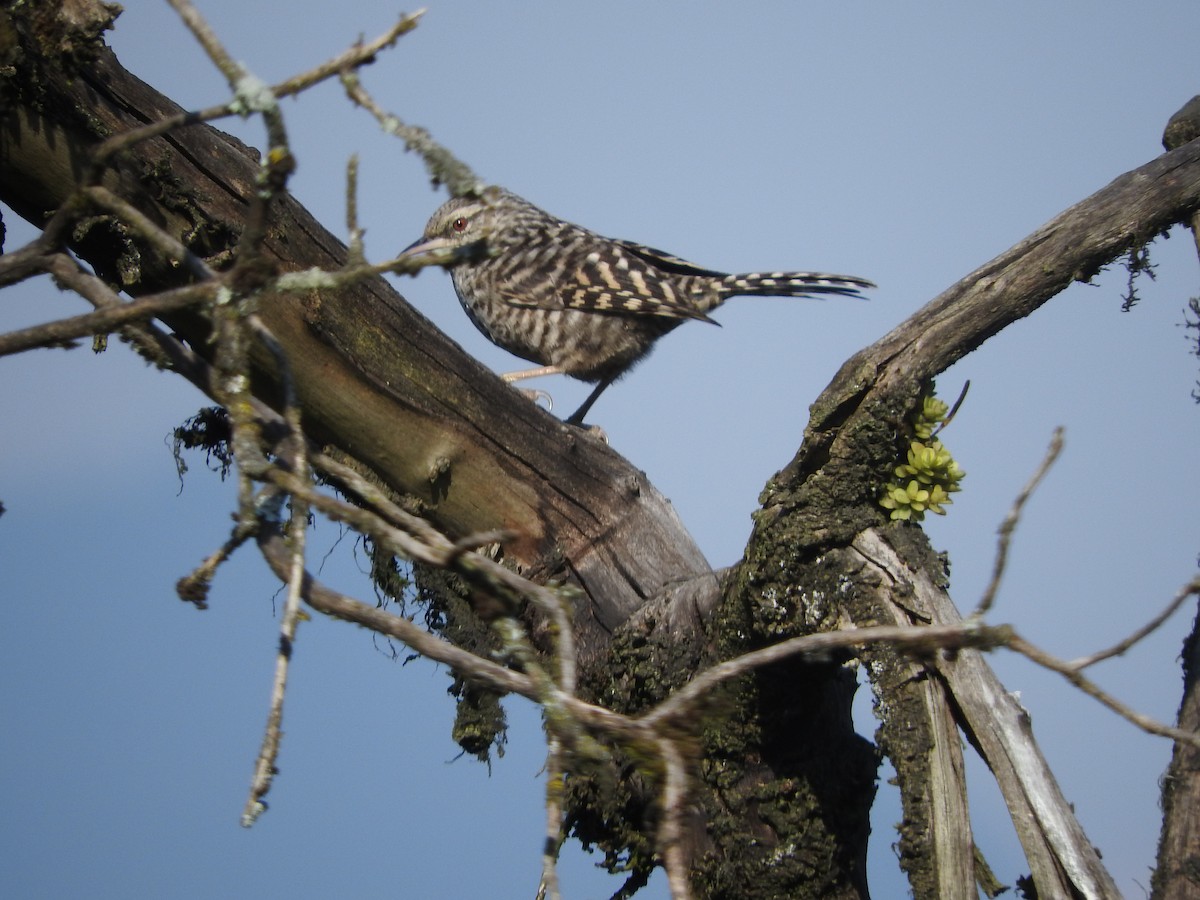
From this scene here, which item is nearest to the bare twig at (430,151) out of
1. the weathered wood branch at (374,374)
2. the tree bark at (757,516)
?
the weathered wood branch at (374,374)

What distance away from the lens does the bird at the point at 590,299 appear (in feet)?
17.2

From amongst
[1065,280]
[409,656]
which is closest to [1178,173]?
[1065,280]

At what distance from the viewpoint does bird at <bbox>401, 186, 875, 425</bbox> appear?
5.25 meters

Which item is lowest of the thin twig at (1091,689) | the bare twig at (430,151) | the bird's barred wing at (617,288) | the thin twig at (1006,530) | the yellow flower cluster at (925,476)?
the thin twig at (1091,689)

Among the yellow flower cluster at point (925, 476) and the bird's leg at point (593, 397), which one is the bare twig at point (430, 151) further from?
the bird's leg at point (593, 397)

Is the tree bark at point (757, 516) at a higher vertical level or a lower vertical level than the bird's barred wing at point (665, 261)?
lower

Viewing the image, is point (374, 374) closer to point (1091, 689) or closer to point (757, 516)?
point (757, 516)

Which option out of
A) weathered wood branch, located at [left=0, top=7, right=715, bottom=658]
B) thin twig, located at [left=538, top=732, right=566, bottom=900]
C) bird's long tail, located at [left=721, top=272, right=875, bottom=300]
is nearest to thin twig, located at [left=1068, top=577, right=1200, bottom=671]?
thin twig, located at [left=538, top=732, right=566, bottom=900]

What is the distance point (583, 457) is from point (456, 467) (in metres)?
0.40

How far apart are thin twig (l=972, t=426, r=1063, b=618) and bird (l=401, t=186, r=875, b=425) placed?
3.63m

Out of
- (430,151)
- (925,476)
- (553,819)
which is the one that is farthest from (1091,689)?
(925,476)

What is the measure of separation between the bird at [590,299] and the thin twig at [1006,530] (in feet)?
11.9

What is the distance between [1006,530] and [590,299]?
4000 mm

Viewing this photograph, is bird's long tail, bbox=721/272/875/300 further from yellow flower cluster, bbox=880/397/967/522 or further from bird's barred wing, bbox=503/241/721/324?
yellow flower cluster, bbox=880/397/967/522
